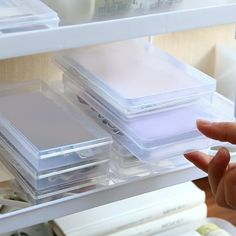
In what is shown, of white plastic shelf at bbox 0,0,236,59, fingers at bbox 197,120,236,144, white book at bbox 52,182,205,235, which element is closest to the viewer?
white plastic shelf at bbox 0,0,236,59

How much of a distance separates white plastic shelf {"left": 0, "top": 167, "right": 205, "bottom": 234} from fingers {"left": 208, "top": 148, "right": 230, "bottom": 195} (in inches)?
2.4

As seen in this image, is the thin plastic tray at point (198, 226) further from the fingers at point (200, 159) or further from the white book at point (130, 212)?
the fingers at point (200, 159)

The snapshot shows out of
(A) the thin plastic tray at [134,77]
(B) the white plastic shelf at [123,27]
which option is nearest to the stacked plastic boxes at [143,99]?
(A) the thin plastic tray at [134,77]

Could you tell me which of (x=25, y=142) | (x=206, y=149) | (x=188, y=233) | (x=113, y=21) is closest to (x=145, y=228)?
(x=188, y=233)

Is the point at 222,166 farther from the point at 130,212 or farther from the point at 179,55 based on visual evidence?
the point at 179,55

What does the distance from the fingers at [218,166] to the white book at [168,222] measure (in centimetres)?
22

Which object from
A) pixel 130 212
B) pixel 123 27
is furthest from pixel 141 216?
pixel 123 27

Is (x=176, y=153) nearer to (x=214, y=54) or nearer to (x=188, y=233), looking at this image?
(x=188, y=233)

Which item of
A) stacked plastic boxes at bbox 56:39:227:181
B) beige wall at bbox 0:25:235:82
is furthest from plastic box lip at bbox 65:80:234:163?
beige wall at bbox 0:25:235:82

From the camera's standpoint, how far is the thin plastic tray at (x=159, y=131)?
0.67 meters

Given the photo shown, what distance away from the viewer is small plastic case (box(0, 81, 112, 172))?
2.10ft

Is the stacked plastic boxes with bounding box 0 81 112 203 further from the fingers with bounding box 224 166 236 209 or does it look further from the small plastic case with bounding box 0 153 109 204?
the fingers with bounding box 224 166 236 209

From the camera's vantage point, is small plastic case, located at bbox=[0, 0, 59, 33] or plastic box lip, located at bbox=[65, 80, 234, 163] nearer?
small plastic case, located at bbox=[0, 0, 59, 33]

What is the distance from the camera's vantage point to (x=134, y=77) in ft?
2.43
